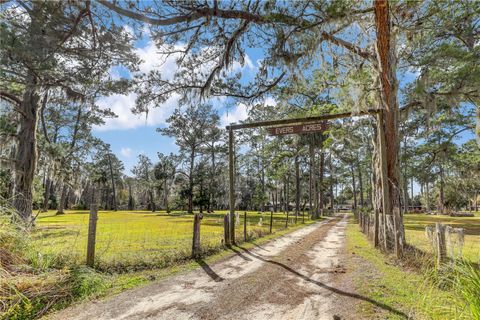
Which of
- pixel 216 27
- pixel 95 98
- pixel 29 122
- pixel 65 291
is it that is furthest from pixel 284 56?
pixel 29 122

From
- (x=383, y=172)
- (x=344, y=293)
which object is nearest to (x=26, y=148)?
(x=344, y=293)

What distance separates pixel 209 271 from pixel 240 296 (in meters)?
1.53

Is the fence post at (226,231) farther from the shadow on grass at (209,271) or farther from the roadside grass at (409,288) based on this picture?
the roadside grass at (409,288)

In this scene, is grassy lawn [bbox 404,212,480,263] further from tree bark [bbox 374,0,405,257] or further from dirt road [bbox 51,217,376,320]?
dirt road [bbox 51,217,376,320]

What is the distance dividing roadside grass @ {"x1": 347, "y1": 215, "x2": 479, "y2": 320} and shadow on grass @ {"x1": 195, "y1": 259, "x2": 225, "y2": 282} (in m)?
2.33

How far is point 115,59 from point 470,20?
11.6 m

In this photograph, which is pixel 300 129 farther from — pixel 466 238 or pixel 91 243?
pixel 466 238

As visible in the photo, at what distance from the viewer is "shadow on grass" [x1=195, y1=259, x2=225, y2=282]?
4738 mm

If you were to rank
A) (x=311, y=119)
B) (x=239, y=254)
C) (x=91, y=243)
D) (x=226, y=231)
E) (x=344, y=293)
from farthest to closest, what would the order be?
(x=311, y=119)
(x=226, y=231)
(x=239, y=254)
(x=91, y=243)
(x=344, y=293)

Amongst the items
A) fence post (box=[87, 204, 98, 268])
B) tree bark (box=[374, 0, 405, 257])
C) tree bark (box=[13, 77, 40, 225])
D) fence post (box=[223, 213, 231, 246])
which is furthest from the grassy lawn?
tree bark (box=[13, 77, 40, 225])

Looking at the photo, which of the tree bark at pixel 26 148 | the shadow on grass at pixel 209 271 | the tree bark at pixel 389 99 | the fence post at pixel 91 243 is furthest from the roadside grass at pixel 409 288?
the tree bark at pixel 26 148

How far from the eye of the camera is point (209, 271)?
5.23m

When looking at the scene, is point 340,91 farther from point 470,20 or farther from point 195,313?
point 195,313

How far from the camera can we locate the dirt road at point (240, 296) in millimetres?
3252
